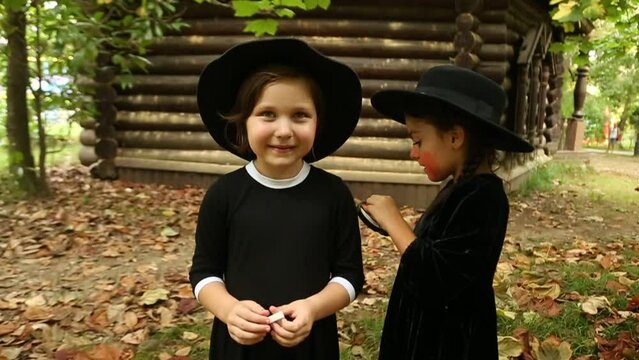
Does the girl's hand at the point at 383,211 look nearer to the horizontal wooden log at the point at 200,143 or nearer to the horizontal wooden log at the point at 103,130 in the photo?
the horizontal wooden log at the point at 200,143

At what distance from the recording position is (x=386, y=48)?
7285 mm

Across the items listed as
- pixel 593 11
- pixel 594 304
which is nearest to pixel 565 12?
pixel 593 11

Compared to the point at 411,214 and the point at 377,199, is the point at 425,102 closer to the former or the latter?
the point at 377,199

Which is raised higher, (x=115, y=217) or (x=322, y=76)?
(x=322, y=76)

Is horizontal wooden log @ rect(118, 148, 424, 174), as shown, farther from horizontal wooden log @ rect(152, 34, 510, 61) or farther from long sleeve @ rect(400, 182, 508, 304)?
long sleeve @ rect(400, 182, 508, 304)

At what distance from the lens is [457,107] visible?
1617mm

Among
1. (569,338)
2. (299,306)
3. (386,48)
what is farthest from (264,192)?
(386,48)

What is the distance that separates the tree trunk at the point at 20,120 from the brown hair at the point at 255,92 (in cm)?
573

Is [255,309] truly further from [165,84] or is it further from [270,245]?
[165,84]

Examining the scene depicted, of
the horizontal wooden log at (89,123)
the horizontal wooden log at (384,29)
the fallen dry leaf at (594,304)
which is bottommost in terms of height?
the fallen dry leaf at (594,304)

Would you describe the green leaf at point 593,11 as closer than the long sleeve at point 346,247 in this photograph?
No

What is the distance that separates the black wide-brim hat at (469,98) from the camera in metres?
1.65

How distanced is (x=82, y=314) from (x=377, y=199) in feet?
8.83

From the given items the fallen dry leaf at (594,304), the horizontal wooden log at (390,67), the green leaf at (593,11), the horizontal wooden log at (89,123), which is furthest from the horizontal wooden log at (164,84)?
the fallen dry leaf at (594,304)
